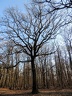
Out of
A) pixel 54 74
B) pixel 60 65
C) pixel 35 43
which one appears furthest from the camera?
pixel 54 74

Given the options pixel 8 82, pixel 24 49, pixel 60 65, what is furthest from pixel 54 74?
pixel 24 49

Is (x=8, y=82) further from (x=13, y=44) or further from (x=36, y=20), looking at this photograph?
(x=36, y=20)

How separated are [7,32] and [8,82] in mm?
22069

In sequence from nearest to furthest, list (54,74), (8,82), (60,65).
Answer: (8,82)
(60,65)
(54,74)

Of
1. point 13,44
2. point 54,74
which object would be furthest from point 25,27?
point 54,74

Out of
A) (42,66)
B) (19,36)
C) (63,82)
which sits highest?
(19,36)

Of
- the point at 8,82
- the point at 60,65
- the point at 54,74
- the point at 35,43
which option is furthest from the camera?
the point at 54,74

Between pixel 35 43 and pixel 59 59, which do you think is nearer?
pixel 35 43

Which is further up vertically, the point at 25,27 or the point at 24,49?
the point at 25,27

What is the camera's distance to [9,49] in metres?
21.6

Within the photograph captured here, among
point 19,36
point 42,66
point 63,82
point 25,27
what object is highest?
point 25,27

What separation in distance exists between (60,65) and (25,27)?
81.9 ft

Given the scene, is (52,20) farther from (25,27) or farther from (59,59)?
(59,59)

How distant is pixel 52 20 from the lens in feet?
68.7
